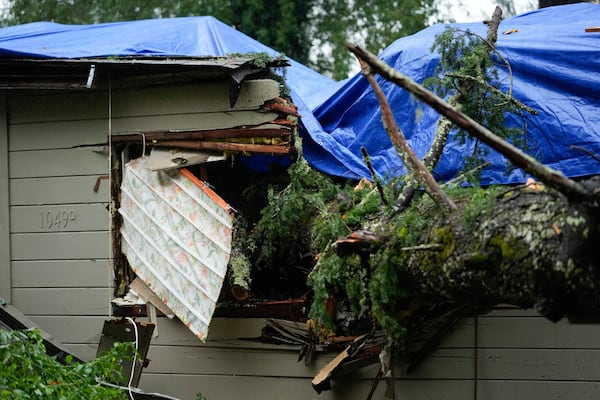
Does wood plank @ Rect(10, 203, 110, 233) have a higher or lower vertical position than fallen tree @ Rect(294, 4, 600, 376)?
lower

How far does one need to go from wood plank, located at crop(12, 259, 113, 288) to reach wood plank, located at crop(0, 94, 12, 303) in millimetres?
75

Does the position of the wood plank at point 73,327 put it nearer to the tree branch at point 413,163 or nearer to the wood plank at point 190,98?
the wood plank at point 190,98

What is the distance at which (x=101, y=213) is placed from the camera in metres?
7.84

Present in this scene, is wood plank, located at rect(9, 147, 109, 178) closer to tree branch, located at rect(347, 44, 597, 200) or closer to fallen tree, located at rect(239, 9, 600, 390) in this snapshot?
fallen tree, located at rect(239, 9, 600, 390)

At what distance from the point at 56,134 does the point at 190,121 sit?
1391mm

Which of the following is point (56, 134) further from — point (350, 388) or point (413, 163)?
point (413, 163)

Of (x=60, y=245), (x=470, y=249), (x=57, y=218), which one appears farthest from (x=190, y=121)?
(x=470, y=249)

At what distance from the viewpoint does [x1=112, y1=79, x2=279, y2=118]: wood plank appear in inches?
289

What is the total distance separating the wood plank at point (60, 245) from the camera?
25.7 feet

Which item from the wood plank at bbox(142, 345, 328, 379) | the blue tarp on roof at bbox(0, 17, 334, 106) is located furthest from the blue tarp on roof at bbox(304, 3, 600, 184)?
the wood plank at bbox(142, 345, 328, 379)

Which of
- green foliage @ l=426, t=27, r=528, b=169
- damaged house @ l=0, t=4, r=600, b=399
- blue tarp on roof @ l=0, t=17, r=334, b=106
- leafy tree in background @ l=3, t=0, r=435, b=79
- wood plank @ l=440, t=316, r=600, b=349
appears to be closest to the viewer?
green foliage @ l=426, t=27, r=528, b=169

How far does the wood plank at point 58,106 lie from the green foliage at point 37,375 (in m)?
2.91

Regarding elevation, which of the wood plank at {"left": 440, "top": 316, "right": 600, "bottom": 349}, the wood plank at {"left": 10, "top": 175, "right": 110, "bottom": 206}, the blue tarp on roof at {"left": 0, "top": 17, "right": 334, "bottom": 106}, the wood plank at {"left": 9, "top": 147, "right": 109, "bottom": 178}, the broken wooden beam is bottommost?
the wood plank at {"left": 440, "top": 316, "right": 600, "bottom": 349}

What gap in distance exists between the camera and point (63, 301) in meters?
7.93
